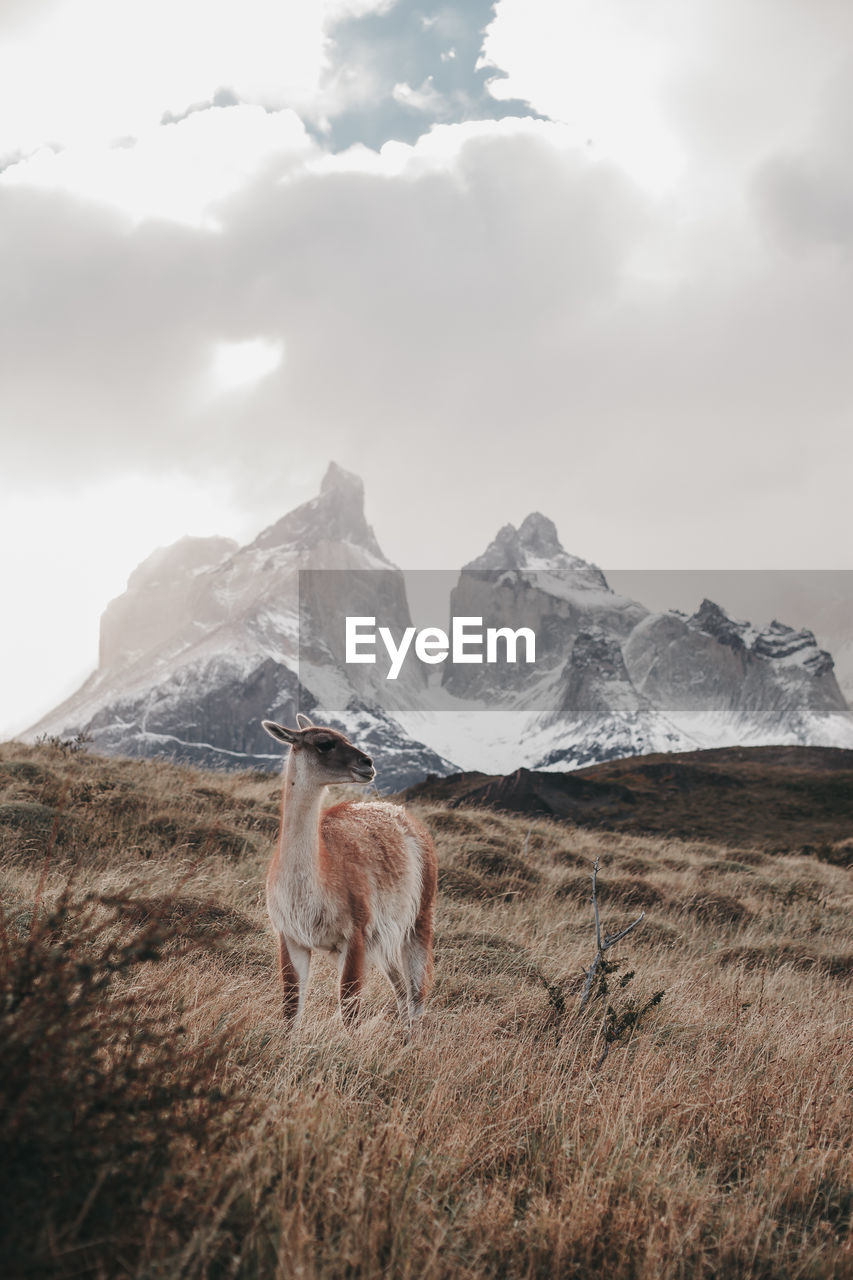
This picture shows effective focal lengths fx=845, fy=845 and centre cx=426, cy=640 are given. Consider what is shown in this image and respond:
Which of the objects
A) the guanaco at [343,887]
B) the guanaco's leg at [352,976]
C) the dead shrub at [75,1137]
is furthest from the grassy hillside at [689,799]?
the dead shrub at [75,1137]

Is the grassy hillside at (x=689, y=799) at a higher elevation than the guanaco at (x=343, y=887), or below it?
below

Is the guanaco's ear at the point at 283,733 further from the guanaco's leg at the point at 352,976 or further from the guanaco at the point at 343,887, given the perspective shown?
the guanaco's leg at the point at 352,976

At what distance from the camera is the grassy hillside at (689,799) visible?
31344 millimetres

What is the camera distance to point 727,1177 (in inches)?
135

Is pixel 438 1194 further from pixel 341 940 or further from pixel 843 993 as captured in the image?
pixel 843 993

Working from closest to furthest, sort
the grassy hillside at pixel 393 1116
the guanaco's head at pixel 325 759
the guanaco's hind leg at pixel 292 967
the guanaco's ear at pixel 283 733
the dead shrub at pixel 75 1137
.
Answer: the dead shrub at pixel 75 1137, the grassy hillside at pixel 393 1116, the guanaco's hind leg at pixel 292 967, the guanaco's head at pixel 325 759, the guanaco's ear at pixel 283 733

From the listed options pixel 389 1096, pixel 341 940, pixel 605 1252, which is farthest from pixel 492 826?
pixel 605 1252

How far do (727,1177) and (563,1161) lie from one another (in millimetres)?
851

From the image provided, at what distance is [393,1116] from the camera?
304 centimetres

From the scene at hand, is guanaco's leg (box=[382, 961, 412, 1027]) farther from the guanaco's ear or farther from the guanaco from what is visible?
the guanaco's ear

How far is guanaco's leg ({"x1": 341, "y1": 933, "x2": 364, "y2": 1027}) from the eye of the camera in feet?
16.1

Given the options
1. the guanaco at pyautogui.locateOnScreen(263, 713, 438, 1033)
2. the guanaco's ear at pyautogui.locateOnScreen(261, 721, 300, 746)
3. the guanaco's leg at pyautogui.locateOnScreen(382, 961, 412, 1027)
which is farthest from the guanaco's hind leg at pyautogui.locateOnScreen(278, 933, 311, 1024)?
the guanaco's ear at pyautogui.locateOnScreen(261, 721, 300, 746)

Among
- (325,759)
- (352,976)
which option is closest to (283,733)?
(325,759)

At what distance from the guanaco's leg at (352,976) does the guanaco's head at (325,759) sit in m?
0.98
